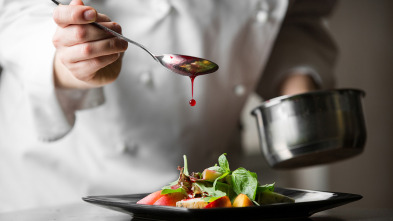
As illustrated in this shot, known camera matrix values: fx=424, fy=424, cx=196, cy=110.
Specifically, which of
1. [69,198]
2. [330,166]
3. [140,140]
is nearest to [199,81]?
[140,140]

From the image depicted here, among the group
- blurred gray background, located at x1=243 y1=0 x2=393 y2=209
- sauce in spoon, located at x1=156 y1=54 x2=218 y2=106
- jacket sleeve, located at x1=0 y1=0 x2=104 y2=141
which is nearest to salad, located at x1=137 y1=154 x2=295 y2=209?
sauce in spoon, located at x1=156 y1=54 x2=218 y2=106

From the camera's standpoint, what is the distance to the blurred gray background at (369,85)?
2.06m

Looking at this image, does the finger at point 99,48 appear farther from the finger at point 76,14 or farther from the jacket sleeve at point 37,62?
the jacket sleeve at point 37,62

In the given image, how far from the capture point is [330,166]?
2.06 metres

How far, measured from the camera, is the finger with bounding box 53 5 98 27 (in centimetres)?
64

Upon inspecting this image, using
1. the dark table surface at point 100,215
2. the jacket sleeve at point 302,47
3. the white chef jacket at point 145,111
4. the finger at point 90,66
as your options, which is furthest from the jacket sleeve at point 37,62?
the jacket sleeve at point 302,47

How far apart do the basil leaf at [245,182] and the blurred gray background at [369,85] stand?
4.93 feet

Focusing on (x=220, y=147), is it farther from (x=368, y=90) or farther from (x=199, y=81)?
(x=368, y=90)

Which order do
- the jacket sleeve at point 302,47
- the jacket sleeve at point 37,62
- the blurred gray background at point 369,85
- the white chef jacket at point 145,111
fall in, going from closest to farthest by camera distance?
the jacket sleeve at point 37,62
the white chef jacket at point 145,111
the jacket sleeve at point 302,47
the blurred gray background at point 369,85

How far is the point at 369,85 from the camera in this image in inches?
82.0

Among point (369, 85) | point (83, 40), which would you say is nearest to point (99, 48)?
point (83, 40)

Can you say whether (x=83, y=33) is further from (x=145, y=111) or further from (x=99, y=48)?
(x=145, y=111)

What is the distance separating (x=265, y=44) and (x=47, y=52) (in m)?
0.62

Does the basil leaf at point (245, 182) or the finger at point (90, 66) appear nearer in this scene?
the basil leaf at point (245, 182)
